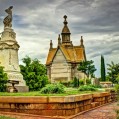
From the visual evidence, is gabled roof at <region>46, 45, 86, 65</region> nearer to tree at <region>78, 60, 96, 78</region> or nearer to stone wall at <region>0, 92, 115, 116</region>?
tree at <region>78, 60, 96, 78</region>

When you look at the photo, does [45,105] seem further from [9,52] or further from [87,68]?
[87,68]

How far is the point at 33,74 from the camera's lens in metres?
32.1

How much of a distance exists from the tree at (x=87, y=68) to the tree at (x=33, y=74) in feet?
117

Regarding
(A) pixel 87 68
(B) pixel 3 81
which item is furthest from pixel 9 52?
(A) pixel 87 68

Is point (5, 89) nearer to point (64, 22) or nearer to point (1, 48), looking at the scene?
point (1, 48)

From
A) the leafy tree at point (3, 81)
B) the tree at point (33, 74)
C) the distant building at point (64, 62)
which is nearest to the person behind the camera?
the leafy tree at point (3, 81)

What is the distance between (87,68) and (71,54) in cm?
796

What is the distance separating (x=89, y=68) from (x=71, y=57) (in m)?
7.49

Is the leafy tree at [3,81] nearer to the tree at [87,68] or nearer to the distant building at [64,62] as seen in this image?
the tree at [87,68]

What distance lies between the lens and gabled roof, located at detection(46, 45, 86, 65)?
74.1 m

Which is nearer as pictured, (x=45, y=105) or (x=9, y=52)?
(x=45, y=105)

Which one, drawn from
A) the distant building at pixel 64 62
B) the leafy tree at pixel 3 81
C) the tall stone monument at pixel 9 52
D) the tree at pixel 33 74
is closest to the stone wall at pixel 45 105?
the leafy tree at pixel 3 81

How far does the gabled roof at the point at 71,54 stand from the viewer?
74.1 metres

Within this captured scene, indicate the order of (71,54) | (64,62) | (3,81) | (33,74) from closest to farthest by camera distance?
(3,81), (33,74), (64,62), (71,54)
